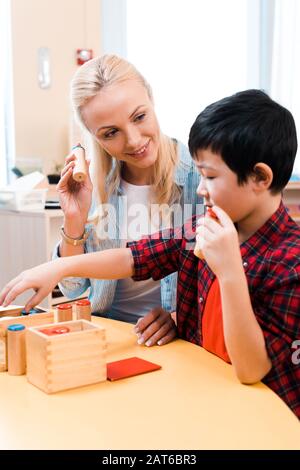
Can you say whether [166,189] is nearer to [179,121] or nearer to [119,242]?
[119,242]

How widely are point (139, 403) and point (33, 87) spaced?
97.3 inches

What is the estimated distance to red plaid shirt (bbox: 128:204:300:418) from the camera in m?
0.90

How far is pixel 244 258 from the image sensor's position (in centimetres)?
99

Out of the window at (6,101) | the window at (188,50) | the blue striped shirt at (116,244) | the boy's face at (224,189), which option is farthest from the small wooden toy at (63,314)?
the window at (188,50)

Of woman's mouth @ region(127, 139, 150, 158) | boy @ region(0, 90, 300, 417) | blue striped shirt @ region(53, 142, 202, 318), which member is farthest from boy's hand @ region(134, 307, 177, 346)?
woman's mouth @ region(127, 139, 150, 158)

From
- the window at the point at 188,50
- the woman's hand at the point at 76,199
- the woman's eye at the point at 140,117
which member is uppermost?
the window at the point at 188,50

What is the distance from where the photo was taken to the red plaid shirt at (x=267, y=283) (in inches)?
35.6

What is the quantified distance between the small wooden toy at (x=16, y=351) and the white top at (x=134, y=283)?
65 centimetres

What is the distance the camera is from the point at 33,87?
293 centimetres

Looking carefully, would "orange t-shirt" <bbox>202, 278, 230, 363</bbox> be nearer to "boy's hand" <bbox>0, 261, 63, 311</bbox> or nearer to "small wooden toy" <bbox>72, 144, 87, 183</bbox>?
"boy's hand" <bbox>0, 261, 63, 311</bbox>

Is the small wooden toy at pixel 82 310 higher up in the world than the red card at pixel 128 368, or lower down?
higher up

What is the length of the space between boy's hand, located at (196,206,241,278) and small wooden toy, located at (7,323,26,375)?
33 cm

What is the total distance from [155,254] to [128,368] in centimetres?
34

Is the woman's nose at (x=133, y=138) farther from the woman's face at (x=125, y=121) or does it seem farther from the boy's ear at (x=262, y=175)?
the boy's ear at (x=262, y=175)
